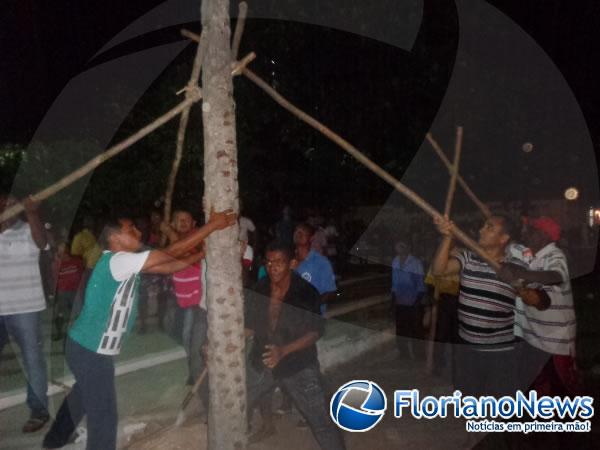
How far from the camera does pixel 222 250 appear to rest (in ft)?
12.2

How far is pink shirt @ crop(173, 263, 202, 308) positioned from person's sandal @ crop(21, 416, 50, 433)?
1461mm

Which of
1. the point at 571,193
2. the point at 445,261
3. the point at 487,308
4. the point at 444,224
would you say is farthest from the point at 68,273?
the point at 571,193

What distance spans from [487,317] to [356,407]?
1.53 meters

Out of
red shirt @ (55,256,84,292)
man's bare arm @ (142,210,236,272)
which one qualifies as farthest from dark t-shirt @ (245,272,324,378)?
red shirt @ (55,256,84,292)

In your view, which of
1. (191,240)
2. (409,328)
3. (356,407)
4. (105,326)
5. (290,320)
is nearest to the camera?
(191,240)

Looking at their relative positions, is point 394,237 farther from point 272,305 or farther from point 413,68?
point 272,305

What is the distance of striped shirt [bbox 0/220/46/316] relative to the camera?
491cm

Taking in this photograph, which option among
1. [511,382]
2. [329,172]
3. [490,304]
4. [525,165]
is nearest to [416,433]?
[511,382]

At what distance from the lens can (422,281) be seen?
25.8ft

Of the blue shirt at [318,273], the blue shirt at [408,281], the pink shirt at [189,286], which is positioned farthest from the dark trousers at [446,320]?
the pink shirt at [189,286]

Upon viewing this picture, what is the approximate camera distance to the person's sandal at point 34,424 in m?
4.94

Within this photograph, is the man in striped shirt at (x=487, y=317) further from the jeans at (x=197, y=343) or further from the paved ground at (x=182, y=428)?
the jeans at (x=197, y=343)

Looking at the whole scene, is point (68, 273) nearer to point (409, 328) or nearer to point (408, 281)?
point (408, 281)

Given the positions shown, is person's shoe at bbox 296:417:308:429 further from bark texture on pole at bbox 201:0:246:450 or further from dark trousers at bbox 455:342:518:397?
bark texture on pole at bbox 201:0:246:450
